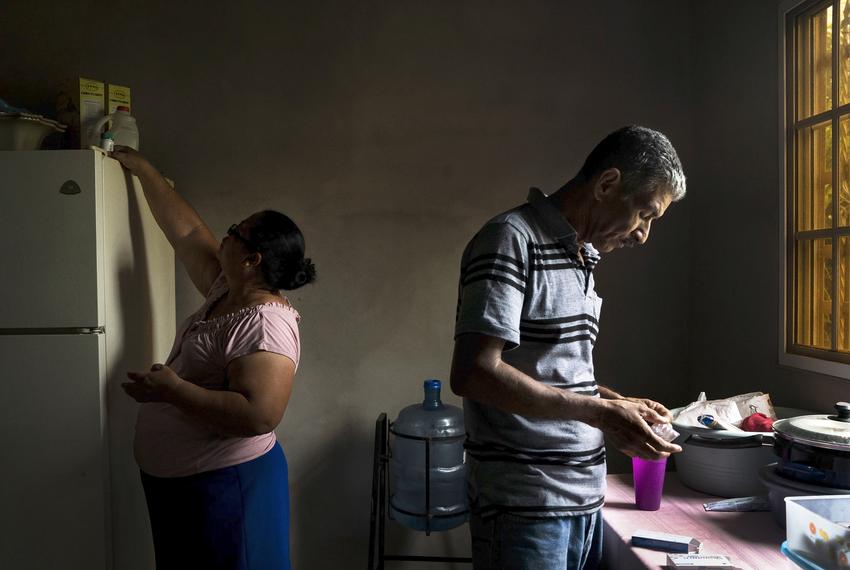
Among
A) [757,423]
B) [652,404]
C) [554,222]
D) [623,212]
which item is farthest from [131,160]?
[757,423]

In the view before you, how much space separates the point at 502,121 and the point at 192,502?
163cm

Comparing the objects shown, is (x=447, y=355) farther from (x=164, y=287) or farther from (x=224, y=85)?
(x=224, y=85)

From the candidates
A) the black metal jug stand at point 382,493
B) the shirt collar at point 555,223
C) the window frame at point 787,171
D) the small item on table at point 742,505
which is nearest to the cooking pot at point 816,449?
the small item on table at point 742,505

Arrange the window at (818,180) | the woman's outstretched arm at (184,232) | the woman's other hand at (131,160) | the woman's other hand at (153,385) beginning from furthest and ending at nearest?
the woman's outstretched arm at (184,232) → the woman's other hand at (131,160) → the window at (818,180) → the woman's other hand at (153,385)

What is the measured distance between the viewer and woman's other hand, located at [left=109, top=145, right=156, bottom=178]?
6.25 ft

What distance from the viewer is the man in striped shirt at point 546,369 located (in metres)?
1.14

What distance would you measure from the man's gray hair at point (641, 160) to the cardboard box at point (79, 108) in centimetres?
155

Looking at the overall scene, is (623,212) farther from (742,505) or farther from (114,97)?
(114,97)

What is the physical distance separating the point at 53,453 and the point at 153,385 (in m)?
0.54

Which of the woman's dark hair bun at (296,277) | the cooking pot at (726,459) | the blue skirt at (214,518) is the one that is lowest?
the blue skirt at (214,518)

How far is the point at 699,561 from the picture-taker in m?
1.24

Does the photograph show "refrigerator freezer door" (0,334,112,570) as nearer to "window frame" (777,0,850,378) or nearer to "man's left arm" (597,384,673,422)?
"man's left arm" (597,384,673,422)

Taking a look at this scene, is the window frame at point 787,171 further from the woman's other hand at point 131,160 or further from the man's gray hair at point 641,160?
the woman's other hand at point 131,160

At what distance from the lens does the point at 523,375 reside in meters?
1.15
